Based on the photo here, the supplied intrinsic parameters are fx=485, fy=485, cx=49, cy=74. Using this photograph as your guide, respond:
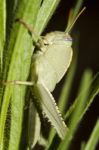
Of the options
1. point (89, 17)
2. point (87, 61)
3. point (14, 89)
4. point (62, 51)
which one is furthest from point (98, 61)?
point (14, 89)

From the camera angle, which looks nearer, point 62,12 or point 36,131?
point 36,131

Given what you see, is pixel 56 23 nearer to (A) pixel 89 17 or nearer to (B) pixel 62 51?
(A) pixel 89 17

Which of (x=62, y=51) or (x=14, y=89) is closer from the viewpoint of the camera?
(x=14, y=89)

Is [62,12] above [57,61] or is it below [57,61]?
below

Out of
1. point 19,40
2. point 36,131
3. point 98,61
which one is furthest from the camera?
point 98,61

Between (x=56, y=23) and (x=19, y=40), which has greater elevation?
(x=19, y=40)

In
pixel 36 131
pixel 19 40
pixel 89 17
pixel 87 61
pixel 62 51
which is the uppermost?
pixel 19 40

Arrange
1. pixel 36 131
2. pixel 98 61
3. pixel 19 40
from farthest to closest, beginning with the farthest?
1. pixel 98 61
2. pixel 36 131
3. pixel 19 40

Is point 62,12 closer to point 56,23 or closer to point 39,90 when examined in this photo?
point 56,23

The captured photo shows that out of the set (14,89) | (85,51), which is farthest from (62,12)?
(14,89)
